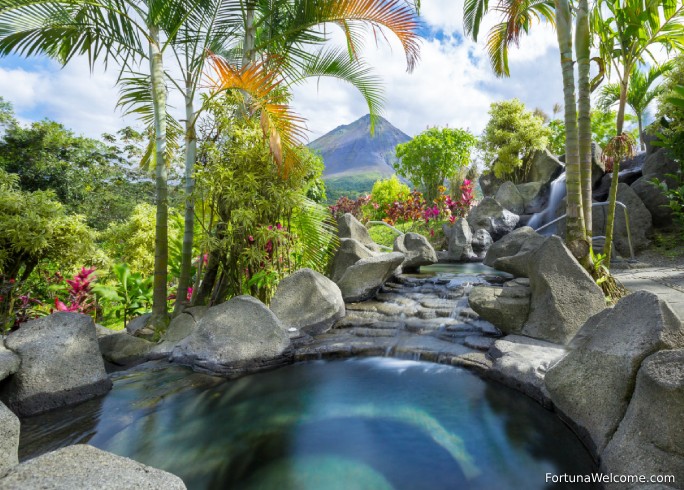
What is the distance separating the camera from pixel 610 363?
216cm

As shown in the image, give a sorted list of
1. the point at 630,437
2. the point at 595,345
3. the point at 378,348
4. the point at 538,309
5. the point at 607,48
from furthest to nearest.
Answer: the point at 607,48 < the point at 378,348 < the point at 538,309 < the point at 595,345 < the point at 630,437

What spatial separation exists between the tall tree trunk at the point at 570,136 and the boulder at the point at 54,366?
5125 mm

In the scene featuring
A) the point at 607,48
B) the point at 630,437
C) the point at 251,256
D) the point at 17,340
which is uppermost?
the point at 607,48

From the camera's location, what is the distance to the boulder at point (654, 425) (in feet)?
5.35

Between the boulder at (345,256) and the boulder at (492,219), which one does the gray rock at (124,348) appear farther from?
the boulder at (492,219)

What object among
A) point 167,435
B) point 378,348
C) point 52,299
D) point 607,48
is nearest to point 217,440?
point 167,435

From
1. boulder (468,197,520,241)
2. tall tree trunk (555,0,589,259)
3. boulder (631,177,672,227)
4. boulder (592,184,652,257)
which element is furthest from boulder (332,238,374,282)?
boulder (631,177,672,227)

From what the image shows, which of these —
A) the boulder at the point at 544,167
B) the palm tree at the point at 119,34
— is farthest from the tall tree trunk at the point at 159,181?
the boulder at the point at 544,167

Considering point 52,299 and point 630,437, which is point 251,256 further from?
point 630,437

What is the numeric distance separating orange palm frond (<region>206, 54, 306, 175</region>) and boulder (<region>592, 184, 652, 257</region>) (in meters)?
7.69

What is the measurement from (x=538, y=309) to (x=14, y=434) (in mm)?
4122

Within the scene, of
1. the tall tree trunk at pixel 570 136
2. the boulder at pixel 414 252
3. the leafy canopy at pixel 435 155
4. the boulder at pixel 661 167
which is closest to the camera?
the tall tree trunk at pixel 570 136

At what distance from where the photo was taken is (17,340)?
10.0 feet

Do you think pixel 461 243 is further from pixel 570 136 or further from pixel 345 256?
pixel 570 136
